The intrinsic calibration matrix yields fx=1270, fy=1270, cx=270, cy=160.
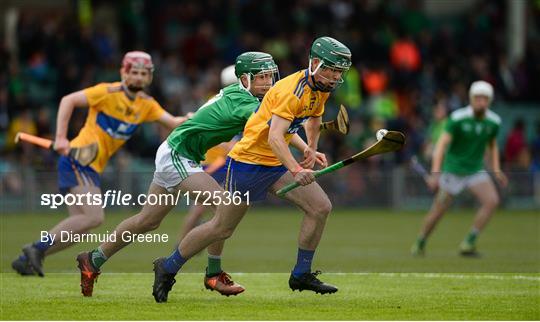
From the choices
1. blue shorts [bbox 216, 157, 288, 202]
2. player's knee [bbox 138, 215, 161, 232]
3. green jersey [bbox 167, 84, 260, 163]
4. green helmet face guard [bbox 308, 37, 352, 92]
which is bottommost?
player's knee [bbox 138, 215, 161, 232]

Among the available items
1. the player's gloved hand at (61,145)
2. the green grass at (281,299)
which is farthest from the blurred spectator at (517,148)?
the player's gloved hand at (61,145)

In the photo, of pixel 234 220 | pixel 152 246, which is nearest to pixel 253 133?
pixel 234 220

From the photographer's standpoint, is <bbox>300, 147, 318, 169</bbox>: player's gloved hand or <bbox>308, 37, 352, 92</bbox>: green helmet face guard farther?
<bbox>300, 147, 318, 169</bbox>: player's gloved hand

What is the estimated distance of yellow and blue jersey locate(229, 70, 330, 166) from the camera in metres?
10.8

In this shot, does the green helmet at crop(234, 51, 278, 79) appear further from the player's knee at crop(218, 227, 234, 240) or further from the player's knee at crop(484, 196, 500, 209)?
the player's knee at crop(484, 196, 500, 209)

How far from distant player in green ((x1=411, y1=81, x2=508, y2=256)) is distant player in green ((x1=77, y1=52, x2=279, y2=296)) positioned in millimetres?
6153

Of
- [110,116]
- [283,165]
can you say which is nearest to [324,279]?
[283,165]

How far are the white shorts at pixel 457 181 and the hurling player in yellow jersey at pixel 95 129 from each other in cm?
492

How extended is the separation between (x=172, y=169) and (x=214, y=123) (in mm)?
566

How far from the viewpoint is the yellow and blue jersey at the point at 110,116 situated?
13.9m

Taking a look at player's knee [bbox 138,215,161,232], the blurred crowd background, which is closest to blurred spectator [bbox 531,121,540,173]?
the blurred crowd background

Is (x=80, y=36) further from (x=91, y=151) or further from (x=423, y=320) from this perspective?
(x=423, y=320)

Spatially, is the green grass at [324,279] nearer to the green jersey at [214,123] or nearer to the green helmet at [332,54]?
the green jersey at [214,123]

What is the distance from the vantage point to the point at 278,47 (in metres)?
28.1
